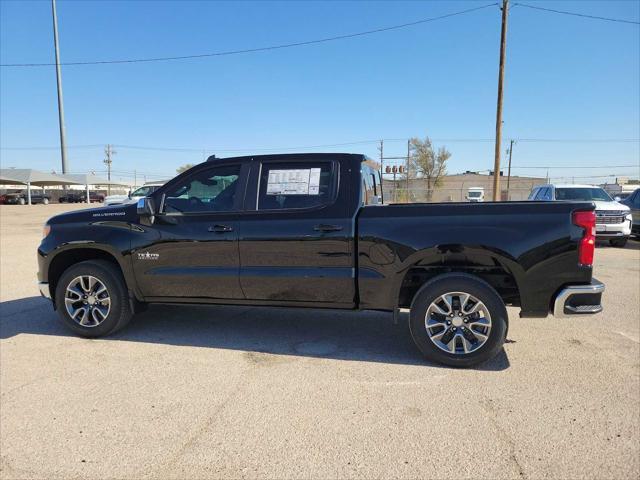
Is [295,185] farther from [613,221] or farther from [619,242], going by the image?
[619,242]

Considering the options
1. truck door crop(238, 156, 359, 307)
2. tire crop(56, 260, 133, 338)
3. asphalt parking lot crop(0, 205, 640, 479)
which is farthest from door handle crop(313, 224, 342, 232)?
tire crop(56, 260, 133, 338)

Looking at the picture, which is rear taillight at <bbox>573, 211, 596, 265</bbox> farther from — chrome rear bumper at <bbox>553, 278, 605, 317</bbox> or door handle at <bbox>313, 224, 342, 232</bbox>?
door handle at <bbox>313, 224, 342, 232</bbox>

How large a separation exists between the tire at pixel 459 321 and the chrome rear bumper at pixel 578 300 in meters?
0.46

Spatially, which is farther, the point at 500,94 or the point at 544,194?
the point at 500,94

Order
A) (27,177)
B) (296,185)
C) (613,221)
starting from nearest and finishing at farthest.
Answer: (296,185)
(613,221)
(27,177)

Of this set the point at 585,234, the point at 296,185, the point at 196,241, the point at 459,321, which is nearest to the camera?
the point at 585,234

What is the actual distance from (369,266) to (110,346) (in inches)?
111

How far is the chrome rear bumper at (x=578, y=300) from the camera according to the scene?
3.78 metres

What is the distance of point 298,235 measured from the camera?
4.27 m

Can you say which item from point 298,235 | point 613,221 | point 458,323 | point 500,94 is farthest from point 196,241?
point 500,94

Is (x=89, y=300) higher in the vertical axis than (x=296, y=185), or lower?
lower

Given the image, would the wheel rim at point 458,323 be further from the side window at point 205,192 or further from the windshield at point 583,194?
the windshield at point 583,194

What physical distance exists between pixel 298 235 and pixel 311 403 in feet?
5.16

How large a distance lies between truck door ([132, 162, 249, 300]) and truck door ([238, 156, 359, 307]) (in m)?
0.14
